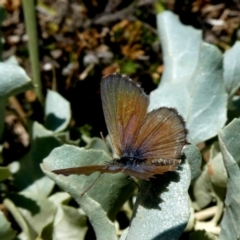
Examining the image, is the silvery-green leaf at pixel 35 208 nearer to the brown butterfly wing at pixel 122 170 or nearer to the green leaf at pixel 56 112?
the green leaf at pixel 56 112

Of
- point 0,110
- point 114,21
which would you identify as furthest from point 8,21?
point 0,110

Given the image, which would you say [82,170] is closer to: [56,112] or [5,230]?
[5,230]

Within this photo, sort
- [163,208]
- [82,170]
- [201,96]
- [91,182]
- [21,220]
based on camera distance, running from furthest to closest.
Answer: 1. [201,96]
2. [21,220]
3. [91,182]
4. [163,208]
5. [82,170]

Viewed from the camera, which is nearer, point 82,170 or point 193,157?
point 82,170

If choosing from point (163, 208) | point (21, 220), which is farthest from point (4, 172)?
point (163, 208)

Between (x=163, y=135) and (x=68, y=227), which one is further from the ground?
(x=163, y=135)

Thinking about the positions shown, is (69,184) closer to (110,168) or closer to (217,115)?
(110,168)

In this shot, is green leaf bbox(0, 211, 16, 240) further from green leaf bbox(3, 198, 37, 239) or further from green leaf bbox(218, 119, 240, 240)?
green leaf bbox(218, 119, 240, 240)

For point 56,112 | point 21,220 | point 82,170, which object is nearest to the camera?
point 82,170

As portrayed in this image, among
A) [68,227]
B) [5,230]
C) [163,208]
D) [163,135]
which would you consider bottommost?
[68,227]
